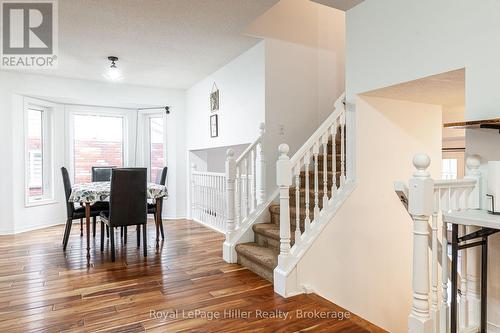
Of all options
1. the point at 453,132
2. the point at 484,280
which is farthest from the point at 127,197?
the point at 453,132

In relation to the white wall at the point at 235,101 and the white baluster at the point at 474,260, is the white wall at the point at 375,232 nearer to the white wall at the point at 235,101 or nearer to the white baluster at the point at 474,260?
the white baluster at the point at 474,260

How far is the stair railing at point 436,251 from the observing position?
159 centimetres

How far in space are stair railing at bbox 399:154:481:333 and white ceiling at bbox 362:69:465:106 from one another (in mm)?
682

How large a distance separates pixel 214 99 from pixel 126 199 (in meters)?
2.22

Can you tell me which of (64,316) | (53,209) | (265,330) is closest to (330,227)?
(265,330)

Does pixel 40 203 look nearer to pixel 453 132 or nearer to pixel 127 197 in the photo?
pixel 127 197

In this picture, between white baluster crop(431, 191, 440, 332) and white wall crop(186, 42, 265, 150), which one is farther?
white wall crop(186, 42, 265, 150)

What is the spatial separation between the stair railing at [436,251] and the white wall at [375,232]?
0.99m

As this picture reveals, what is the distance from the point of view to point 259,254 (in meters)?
3.11

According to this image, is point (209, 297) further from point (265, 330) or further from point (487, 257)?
point (487, 257)

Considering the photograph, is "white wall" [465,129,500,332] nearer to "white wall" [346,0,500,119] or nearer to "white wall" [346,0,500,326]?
"white wall" [346,0,500,326]

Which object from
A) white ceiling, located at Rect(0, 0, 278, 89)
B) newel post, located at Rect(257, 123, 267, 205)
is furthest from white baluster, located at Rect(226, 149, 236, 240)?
white ceiling, located at Rect(0, 0, 278, 89)

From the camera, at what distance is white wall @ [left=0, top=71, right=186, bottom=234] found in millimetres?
4949

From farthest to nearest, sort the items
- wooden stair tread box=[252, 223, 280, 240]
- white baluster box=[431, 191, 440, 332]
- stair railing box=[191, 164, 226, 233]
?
1. stair railing box=[191, 164, 226, 233]
2. wooden stair tread box=[252, 223, 280, 240]
3. white baluster box=[431, 191, 440, 332]
